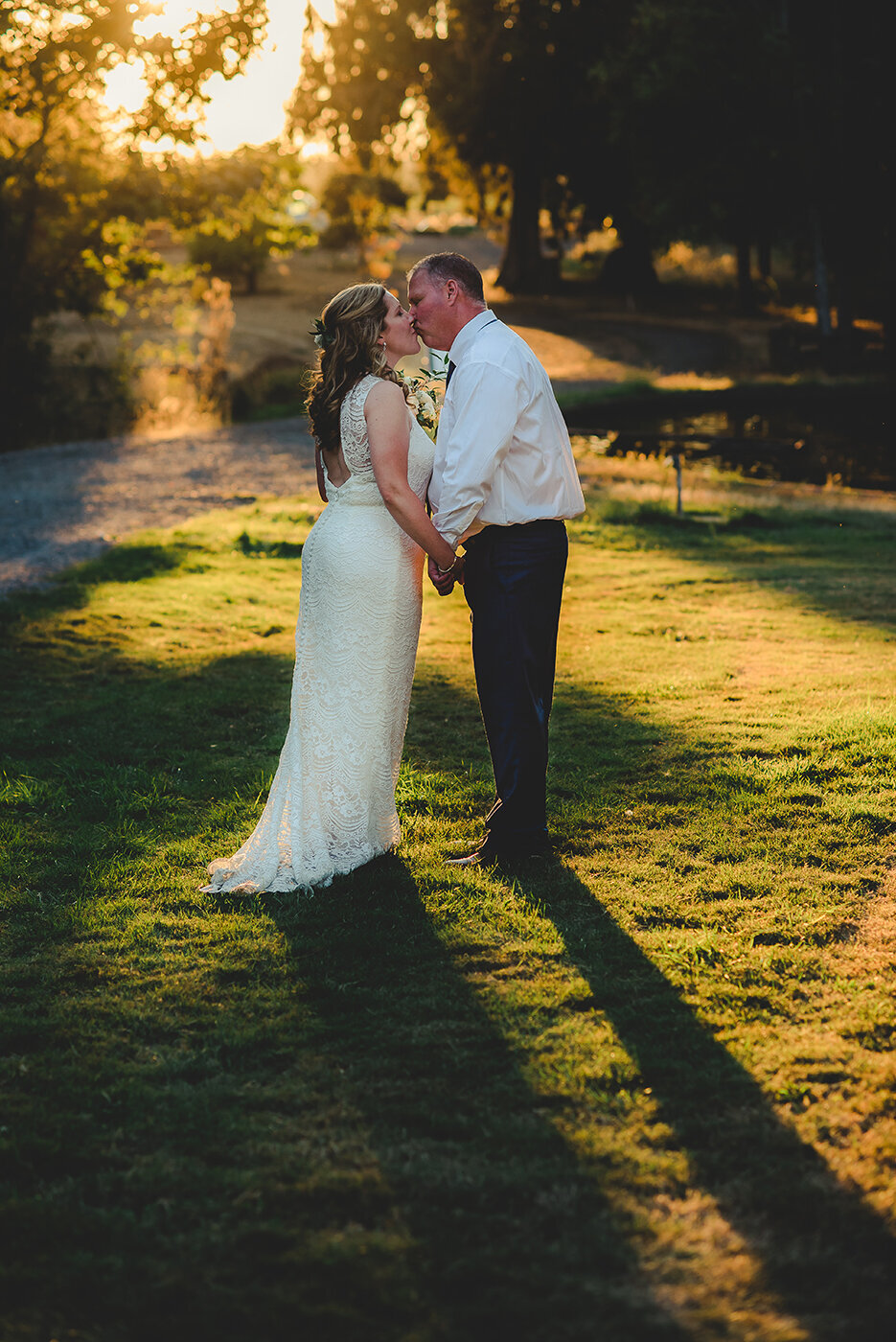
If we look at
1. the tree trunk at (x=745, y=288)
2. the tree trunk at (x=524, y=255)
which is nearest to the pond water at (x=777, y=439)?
the tree trunk at (x=745, y=288)

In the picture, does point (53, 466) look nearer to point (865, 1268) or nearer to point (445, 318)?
point (445, 318)

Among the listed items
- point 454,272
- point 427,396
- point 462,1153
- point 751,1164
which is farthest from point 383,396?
point 751,1164

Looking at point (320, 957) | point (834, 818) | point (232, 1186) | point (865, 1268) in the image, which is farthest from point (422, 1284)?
point (834, 818)

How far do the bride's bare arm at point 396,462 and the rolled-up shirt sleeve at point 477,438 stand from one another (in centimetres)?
15

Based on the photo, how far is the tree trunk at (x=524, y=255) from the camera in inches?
1799

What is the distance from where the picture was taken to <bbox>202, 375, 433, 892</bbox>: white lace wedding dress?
4.80m

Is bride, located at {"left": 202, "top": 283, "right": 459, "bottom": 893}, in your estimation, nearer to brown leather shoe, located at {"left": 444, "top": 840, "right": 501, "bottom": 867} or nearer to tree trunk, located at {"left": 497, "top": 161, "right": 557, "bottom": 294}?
brown leather shoe, located at {"left": 444, "top": 840, "right": 501, "bottom": 867}

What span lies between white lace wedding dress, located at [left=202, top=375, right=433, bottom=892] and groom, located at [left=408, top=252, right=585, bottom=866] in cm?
23

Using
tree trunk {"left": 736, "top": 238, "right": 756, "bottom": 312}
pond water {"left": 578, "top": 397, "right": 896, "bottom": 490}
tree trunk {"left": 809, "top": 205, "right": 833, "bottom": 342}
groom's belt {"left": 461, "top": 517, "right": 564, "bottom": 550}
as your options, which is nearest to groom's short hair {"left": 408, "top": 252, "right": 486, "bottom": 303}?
groom's belt {"left": 461, "top": 517, "right": 564, "bottom": 550}

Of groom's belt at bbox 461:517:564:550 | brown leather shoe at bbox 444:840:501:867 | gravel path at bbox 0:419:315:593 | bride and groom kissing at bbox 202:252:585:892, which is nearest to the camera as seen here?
bride and groom kissing at bbox 202:252:585:892

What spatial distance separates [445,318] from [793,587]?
6365 mm

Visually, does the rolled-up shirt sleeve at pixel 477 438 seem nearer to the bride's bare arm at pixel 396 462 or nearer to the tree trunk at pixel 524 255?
the bride's bare arm at pixel 396 462

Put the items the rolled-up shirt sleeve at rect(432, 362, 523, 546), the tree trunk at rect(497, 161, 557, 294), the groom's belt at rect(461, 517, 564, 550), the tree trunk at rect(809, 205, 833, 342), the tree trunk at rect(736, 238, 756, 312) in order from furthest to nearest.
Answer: the tree trunk at rect(497, 161, 557, 294) → the tree trunk at rect(736, 238, 756, 312) → the tree trunk at rect(809, 205, 833, 342) → the groom's belt at rect(461, 517, 564, 550) → the rolled-up shirt sleeve at rect(432, 362, 523, 546)

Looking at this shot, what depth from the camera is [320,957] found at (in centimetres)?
421
